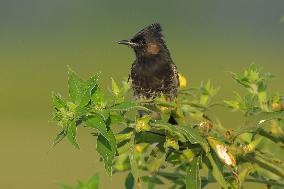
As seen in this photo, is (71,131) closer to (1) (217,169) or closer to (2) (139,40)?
(1) (217,169)

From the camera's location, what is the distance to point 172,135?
Result: 5.50ft

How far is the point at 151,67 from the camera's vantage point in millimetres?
3461

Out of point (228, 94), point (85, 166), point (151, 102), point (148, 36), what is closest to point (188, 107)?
point (151, 102)

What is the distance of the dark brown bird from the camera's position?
3.23 meters

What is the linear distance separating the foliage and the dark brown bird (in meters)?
1.00

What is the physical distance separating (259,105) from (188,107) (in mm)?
171

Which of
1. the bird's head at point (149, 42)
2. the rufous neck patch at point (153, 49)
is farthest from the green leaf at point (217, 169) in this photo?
the rufous neck patch at point (153, 49)

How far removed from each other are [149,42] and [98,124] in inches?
79.0

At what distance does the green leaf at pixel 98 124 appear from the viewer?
145cm

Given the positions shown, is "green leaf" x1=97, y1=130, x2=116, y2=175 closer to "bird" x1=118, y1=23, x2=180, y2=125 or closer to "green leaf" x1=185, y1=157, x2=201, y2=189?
"green leaf" x1=185, y1=157, x2=201, y2=189

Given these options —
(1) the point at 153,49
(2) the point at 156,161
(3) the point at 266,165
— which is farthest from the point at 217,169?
(1) the point at 153,49

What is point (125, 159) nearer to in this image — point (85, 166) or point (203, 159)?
point (203, 159)

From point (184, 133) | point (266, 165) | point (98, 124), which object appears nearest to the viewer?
point (98, 124)

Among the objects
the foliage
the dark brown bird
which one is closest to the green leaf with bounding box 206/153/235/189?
the foliage
